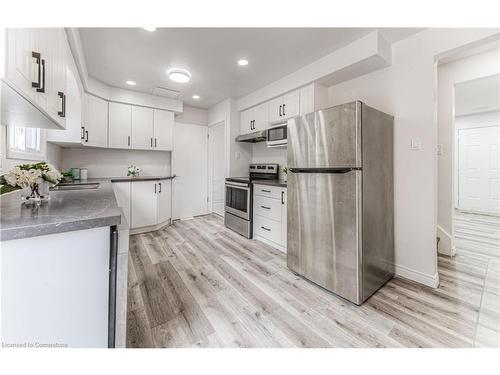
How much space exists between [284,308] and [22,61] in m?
2.05

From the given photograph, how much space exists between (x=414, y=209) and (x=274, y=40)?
2.18 m

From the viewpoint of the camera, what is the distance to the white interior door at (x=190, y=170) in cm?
430

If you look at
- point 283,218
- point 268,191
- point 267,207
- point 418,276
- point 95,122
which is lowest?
point 418,276

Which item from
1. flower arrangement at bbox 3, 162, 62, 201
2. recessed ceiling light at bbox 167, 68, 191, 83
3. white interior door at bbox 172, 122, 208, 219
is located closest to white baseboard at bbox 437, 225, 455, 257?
recessed ceiling light at bbox 167, 68, 191, 83

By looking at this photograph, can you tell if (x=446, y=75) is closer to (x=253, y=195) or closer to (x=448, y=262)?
(x=448, y=262)

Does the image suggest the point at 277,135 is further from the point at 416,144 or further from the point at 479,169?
the point at 479,169

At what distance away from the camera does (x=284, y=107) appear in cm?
306

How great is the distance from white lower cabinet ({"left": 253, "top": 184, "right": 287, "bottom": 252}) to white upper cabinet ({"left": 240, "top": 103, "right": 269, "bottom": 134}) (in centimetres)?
110

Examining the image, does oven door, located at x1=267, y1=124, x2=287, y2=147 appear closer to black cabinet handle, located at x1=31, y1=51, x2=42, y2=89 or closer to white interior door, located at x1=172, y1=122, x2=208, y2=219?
white interior door, located at x1=172, y1=122, x2=208, y2=219

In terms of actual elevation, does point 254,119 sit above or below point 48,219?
above

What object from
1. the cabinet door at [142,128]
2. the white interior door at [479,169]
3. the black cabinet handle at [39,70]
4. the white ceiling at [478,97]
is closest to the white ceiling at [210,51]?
the cabinet door at [142,128]

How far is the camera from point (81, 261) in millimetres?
857

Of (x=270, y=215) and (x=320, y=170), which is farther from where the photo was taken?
(x=270, y=215)

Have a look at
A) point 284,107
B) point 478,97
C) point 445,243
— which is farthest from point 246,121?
point 478,97
